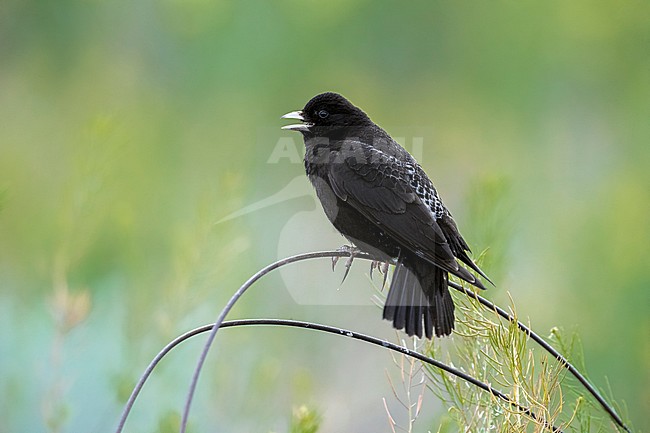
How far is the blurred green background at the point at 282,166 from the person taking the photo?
6.93 ft

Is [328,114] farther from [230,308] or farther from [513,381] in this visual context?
[230,308]

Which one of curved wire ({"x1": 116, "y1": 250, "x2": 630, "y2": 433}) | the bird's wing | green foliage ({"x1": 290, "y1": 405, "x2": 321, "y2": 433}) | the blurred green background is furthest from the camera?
the blurred green background

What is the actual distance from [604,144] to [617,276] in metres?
0.66

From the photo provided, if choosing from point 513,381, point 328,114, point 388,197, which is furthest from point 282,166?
point 513,381

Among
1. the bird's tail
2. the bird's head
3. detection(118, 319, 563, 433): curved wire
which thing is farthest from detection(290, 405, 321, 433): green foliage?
the bird's head

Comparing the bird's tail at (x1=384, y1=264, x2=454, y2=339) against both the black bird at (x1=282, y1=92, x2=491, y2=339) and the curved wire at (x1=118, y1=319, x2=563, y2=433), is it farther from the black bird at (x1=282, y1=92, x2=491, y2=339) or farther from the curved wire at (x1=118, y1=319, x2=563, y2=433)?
the curved wire at (x1=118, y1=319, x2=563, y2=433)

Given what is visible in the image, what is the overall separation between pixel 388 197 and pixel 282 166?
1242 mm

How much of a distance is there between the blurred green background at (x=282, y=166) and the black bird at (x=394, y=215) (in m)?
0.27

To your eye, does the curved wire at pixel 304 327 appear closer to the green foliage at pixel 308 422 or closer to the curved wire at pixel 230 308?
the curved wire at pixel 230 308

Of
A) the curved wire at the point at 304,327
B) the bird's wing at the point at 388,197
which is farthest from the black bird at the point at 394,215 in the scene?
the curved wire at the point at 304,327

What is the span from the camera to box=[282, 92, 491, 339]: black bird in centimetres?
135

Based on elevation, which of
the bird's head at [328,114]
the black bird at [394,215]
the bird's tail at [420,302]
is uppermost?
the bird's head at [328,114]

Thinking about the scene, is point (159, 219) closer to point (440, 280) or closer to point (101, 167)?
point (101, 167)

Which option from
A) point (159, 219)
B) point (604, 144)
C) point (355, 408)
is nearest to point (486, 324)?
point (355, 408)
